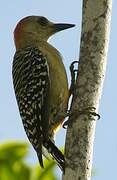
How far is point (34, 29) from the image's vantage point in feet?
26.1

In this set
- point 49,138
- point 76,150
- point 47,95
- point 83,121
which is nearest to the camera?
point 76,150

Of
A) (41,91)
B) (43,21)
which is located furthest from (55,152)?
(43,21)

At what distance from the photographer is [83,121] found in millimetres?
4453

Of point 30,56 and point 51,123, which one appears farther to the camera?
point 30,56

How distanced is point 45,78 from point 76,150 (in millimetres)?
2373

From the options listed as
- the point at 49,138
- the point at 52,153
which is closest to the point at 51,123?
the point at 49,138

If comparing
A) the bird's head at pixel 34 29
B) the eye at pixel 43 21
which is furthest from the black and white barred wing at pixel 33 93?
the eye at pixel 43 21

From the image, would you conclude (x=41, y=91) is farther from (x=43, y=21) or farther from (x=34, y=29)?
(x=43, y=21)

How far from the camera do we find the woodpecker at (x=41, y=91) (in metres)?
6.05

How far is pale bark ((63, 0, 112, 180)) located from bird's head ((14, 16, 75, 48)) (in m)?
2.67

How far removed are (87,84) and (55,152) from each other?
4.19 feet

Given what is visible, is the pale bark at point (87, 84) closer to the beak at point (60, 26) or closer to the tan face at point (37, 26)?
the beak at point (60, 26)

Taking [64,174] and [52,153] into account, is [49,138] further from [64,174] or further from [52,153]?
[64,174]

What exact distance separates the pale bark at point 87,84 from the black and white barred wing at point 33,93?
1.40m
